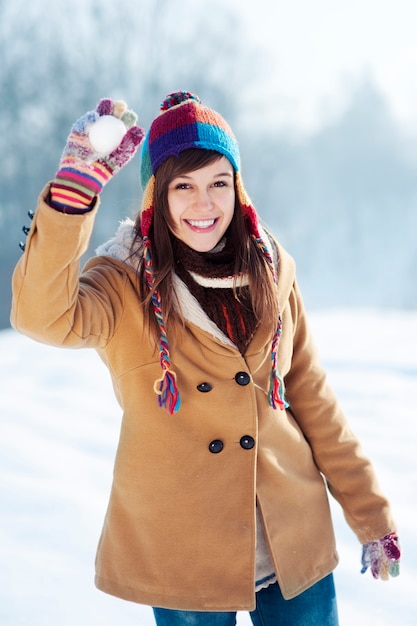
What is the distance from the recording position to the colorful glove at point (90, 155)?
1056 mm

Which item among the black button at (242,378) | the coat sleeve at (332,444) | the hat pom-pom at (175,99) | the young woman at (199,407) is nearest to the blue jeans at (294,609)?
the young woman at (199,407)

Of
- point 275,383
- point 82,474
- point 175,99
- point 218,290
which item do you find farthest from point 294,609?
point 82,474

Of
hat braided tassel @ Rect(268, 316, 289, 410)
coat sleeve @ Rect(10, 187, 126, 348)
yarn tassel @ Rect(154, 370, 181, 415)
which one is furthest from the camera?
hat braided tassel @ Rect(268, 316, 289, 410)

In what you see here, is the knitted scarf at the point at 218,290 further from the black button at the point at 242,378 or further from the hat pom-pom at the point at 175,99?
the hat pom-pom at the point at 175,99

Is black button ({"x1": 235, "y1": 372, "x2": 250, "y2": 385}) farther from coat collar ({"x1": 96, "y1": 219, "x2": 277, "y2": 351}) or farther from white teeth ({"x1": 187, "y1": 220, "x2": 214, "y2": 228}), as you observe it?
white teeth ({"x1": 187, "y1": 220, "x2": 214, "y2": 228})

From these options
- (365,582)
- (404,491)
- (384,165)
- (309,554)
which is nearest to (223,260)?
(309,554)

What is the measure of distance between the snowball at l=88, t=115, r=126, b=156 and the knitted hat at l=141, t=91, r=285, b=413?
9.0 inches

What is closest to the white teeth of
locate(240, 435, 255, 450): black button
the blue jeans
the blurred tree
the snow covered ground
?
locate(240, 435, 255, 450): black button

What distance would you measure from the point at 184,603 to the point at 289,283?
63 cm

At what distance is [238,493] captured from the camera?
128 centimetres

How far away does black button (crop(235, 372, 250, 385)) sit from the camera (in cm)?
130

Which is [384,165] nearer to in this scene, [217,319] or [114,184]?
[114,184]

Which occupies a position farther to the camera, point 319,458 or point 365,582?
point 365,582

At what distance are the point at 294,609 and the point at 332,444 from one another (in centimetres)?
33
